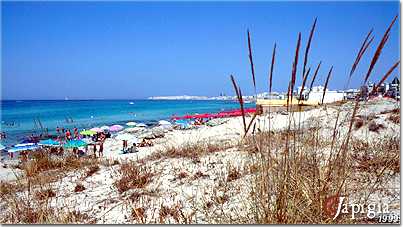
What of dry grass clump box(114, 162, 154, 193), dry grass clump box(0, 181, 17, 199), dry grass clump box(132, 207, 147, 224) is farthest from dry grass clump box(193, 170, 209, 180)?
dry grass clump box(0, 181, 17, 199)

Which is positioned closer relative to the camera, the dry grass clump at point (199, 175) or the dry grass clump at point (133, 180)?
the dry grass clump at point (133, 180)

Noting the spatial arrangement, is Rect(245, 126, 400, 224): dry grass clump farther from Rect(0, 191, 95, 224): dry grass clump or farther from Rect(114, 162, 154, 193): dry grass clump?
Rect(114, 162, 154, 193): dry grass clump

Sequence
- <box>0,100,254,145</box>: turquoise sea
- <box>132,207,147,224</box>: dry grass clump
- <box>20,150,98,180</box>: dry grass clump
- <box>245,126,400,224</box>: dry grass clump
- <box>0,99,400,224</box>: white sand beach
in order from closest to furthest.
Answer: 1. <box>245,126,400,224</box>: dry grass clump
2. <box>132,207,147,224</box>: dry grass clump
3. <box>0,99,400,224</box>: white sand beach
4. <box>20,150,98,180</box>: dry grass clump
5. <box>0,100,254,145</box>: turquoise sea

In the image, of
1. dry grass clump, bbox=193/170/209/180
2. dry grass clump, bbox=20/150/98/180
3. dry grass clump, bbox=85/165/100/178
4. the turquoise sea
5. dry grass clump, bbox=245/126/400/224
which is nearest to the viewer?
dry grass clump, bbox=245/126/400/224

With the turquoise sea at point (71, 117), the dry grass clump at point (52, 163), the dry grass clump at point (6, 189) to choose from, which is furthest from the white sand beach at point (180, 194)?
the turquoise sea at point (71, 117)

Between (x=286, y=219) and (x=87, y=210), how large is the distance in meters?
1.98

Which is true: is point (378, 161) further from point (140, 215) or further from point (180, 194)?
point (140, 215)

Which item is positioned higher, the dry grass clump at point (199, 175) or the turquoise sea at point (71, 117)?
the dry grass clump at point (199, 175)

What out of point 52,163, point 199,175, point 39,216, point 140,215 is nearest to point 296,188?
point 140,215

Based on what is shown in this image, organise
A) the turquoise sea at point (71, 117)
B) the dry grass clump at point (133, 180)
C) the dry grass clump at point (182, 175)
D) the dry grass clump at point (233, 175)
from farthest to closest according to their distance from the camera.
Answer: the turquoise sea at point (71, 117) < the dry grass clump at point (182, 175) < the dry grass clump at point (133, 180) < the dry grass clump at point (233, 175)

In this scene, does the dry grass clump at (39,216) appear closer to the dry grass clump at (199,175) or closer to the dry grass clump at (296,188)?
the dry grass clump at (199,175)

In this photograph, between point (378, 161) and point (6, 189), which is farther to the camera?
point (6, 189)

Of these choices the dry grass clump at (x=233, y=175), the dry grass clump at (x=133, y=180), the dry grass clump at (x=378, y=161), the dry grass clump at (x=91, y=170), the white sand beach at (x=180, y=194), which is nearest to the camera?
the white sand beach at (x=180, y=194)

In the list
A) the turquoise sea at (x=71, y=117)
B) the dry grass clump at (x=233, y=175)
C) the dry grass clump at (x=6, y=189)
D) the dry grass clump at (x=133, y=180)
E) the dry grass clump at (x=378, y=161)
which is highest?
the dry grass clump at (x=378, y=161)
